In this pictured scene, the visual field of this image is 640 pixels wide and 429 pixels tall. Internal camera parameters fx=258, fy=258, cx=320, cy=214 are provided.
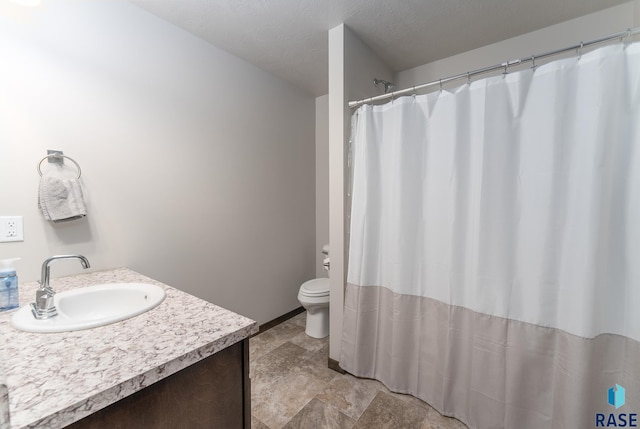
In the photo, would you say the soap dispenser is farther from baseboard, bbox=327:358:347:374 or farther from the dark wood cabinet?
baseboard, bbox=327:358:347:374

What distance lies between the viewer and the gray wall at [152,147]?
1.22m

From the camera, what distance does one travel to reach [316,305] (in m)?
2.19

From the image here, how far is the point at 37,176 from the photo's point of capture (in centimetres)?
124

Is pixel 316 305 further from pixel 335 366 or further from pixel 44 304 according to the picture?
pixel 44 304

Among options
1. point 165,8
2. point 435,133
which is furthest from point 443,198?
point 165,8

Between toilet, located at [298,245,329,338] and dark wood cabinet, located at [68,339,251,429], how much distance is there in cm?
135

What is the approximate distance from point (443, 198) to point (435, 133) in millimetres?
369

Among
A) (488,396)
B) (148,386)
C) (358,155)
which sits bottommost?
(488,396)

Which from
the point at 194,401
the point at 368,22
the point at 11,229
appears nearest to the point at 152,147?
the point at 11,229

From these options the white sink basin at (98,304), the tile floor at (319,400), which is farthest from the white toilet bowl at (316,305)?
the white sink basin at (98,304)

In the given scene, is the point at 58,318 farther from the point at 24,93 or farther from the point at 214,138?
the point at 214,138

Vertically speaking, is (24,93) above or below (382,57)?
below

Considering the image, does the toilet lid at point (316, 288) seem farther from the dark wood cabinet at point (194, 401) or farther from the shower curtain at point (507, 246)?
the dark wood cabinet at point (194, 401)

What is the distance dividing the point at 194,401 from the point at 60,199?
1.21 meters
